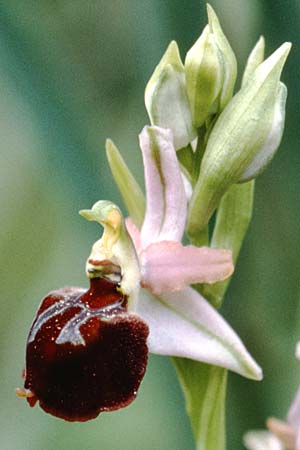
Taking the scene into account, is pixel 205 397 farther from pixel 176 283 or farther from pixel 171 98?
pixel 171 98

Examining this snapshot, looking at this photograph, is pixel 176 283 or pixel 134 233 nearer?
pixel 176 283

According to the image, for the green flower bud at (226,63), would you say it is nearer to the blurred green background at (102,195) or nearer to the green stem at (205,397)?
the green stem at (205,397)

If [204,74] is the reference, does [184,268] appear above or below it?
below

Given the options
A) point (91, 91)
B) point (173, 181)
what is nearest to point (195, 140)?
point (173, 181)

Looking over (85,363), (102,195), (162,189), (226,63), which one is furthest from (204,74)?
(102,195)

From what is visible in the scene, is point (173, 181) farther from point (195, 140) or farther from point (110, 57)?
point (110, 57)

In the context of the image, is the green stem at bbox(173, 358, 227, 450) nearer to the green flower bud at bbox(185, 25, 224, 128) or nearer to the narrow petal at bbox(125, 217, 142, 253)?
the narrow petal at bbox(125, 217, 142, 253)

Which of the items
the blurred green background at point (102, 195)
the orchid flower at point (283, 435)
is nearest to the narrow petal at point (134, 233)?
the orchid flower at point (283, 435)

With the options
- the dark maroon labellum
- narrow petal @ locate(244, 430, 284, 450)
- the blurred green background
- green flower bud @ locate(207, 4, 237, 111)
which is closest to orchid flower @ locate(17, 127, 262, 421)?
the dark maroon labellum
